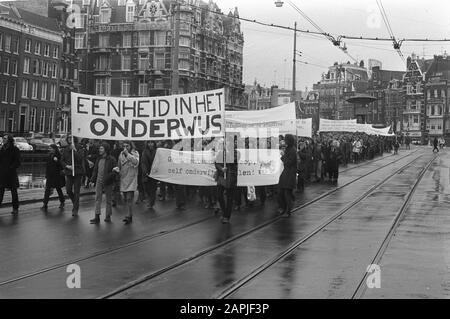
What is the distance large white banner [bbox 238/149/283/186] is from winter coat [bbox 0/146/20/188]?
5.61 metres

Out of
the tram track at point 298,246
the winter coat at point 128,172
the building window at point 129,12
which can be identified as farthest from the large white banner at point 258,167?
the building window at point 129,12

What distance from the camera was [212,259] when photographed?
9.14 meters

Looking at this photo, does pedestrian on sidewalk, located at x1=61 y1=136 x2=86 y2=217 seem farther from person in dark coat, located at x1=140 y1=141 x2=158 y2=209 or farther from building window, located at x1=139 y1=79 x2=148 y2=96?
building window, located at x1=139 y1=79 x2=148 y2=96

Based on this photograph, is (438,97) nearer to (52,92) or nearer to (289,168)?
(52,92)

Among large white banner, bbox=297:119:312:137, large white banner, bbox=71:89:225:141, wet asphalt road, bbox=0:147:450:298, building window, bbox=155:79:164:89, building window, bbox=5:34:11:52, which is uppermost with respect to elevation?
A: building window, bbox=5:34:11:52

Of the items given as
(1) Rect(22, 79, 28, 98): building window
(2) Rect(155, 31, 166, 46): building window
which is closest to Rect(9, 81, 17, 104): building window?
(1) Rect(22, 79, 28, 98): building window

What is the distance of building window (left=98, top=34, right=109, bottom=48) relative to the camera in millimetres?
84750

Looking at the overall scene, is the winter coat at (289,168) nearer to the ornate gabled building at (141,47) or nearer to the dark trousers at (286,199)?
the dark trousers at (286,199)

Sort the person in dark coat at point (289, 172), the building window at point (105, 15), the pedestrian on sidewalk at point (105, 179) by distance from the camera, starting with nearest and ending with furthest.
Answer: the pedestrian on sidewalk at point (105, 179)
the person in dark coat at point (289, 172)
the building window at point (105, 15)

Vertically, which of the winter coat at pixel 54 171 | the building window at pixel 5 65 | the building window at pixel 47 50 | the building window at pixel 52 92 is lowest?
the winter coat at pixel 54 171

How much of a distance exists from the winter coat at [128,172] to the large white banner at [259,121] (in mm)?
3596

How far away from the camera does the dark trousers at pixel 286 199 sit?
14258 millimetres

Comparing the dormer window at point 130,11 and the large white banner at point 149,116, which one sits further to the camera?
the dormer window at point 130,11
